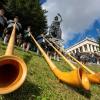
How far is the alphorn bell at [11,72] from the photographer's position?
261 inches

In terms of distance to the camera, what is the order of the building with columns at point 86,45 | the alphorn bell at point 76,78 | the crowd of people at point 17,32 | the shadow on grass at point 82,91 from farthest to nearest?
the building with columns at point 86,45 < the crowd of people at point 17,32 < the shadow on grass at point 82,91 < the alphorn bell at point 76,78

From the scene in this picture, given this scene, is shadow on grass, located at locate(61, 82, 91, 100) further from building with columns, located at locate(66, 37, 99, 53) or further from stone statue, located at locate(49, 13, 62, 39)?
building with columns, located at locate(66, 37, 99, 53)

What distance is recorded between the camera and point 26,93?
25.5 ft

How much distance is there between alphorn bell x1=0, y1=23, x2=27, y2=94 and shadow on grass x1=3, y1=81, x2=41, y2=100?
443mm

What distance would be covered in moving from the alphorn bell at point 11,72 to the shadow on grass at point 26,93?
1.45 ft

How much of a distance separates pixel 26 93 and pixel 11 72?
2.32ft

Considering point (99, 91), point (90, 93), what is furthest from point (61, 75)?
point (99, 91)

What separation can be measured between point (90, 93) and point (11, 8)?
1248 inches

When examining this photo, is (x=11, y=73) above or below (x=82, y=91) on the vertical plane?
above

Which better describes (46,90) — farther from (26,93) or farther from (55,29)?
(55,29)

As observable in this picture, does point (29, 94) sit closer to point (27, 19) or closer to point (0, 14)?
point (0, 14)

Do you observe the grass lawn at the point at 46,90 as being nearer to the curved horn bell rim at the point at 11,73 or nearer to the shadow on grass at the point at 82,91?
the shadow on grass at the point at 82,91

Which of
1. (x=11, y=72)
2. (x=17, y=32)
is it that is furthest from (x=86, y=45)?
(x=11, y=72)

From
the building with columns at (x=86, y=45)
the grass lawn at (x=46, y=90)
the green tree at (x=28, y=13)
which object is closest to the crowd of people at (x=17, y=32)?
the grass lawn at (x=46, y=90)
